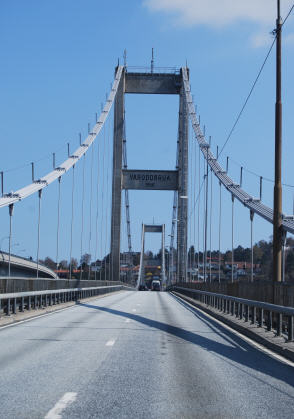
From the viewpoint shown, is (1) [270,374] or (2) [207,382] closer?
(2) [207,382]

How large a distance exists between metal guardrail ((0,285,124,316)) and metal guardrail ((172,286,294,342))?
660 cm

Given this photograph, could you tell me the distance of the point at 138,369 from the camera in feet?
34.2

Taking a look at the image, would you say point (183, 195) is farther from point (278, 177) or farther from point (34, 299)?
point (278, 177)

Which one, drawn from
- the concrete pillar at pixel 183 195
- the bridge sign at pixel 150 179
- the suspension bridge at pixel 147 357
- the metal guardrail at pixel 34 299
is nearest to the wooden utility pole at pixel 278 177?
the suspension bridge at pixel 147 357

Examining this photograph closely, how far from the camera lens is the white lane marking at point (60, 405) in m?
6.84

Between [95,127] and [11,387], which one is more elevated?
[95,127]

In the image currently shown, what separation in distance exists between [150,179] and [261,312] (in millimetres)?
46772

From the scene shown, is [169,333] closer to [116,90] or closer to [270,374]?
[270,374]

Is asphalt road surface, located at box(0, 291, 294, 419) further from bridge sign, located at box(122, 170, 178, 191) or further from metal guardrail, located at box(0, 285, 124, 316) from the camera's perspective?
bridge sign, located at box(122, 170, 178, 191)

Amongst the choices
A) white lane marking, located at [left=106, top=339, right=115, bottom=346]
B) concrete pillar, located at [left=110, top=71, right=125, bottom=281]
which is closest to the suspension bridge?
white lane marking, located at [left=106, top=339, right=115, bottom=346]

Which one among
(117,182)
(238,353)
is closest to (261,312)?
(238,353)

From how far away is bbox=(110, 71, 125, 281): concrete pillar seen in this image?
62.1 metres

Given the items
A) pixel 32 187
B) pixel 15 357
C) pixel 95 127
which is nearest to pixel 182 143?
pixel 95 127

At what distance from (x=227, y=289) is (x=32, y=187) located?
8.94 m
